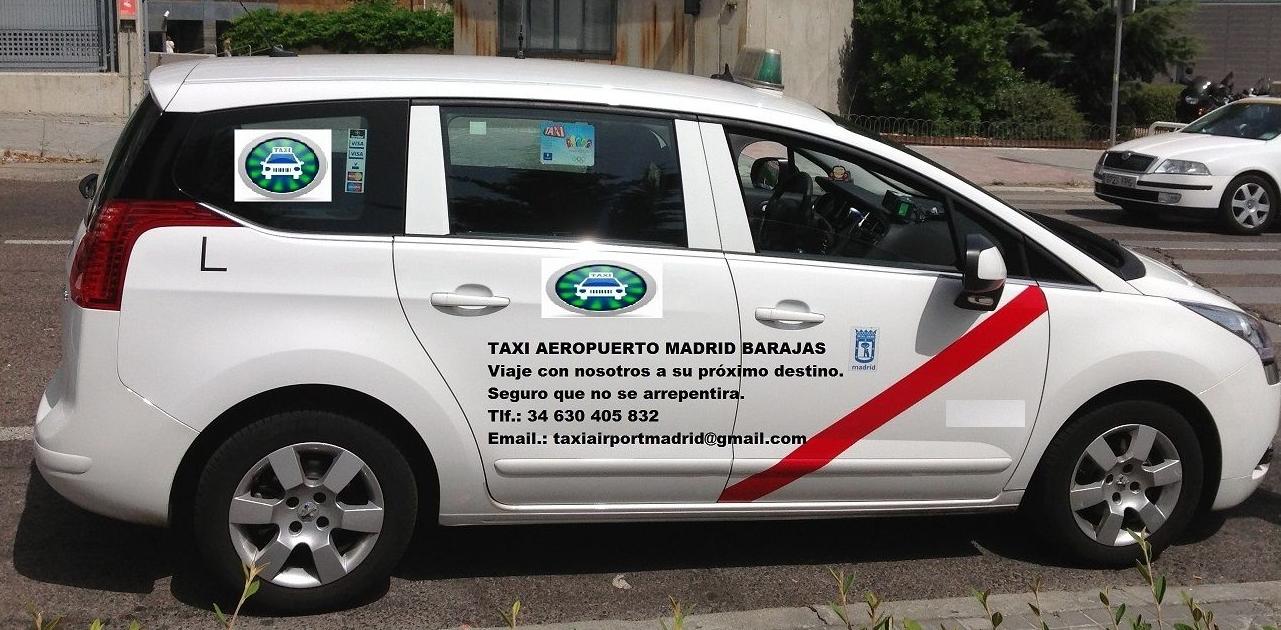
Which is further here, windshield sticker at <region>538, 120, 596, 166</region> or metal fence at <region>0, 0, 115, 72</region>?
metal fence at <region>0, 0, 115, 72</region>

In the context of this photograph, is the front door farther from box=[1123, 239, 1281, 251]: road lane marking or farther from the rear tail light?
box=[1123, 239, 1281, 251]: road lane marking

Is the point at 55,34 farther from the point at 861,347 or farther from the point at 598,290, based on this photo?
the point at 861,347

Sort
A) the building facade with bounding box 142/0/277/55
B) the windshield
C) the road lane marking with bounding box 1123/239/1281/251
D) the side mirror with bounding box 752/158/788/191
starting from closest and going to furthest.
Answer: the side mirror with bounding box 752/158/788/191, the road lane marking with bounding box 1123/239/1281/251, the windshield, the building facade with bounding box 142/0/277/55

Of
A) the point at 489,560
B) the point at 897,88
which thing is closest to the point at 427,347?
the point at 489,560

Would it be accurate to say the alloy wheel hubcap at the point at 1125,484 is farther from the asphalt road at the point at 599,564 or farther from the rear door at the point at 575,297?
the rear door at the point at 575,297

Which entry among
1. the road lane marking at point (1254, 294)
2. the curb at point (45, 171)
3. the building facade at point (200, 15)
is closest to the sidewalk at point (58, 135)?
the curb at point (45, 171)

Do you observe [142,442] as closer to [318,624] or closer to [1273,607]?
[318,624]

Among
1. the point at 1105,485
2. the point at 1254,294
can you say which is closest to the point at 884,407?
the point at 1105,485

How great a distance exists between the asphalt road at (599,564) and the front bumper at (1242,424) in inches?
12.6

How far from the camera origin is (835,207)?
16.4 feet

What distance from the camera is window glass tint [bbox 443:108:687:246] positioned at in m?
4.39

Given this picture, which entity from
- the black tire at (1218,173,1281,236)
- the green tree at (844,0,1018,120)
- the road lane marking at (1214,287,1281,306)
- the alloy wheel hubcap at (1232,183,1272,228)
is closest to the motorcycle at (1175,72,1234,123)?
the green tree at (844,0,1018,120)

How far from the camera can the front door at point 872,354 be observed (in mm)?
4508

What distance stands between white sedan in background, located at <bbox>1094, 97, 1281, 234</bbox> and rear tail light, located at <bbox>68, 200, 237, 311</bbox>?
1198cm
